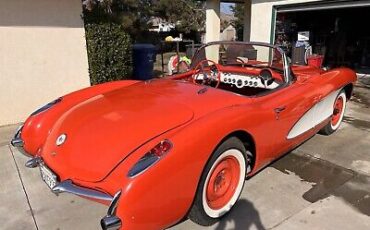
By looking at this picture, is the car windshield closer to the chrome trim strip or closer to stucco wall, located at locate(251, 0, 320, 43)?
the chrome trim strip

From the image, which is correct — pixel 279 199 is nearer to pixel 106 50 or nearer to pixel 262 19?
pixel 106 50

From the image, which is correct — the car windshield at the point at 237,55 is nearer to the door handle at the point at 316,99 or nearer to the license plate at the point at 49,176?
the door handle at the point at 316,99

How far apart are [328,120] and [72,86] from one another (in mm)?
4632

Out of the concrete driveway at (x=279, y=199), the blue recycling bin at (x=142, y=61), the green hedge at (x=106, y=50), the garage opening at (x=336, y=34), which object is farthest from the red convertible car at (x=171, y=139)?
the garage opening at (x=336, y=34)

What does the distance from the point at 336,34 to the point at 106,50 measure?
33.4 ft

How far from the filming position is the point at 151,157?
219 cm

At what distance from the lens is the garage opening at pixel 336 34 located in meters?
12.2

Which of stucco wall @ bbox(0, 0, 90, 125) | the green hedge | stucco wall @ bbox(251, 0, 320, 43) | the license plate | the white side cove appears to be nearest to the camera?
the license plate

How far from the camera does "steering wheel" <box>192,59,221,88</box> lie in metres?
4.04

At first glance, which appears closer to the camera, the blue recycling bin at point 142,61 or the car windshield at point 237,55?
the car windshield at point 237,55

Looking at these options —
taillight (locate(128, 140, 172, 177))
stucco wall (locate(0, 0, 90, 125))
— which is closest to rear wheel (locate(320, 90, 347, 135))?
taillight (locate(128, 140, 172, 177))

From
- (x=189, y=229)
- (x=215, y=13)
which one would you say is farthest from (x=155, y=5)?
(x=189, y=229)

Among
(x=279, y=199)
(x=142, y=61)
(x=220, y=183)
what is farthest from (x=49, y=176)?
(x=142, y=61)

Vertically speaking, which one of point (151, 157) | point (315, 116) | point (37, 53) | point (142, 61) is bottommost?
point (315, 116)
